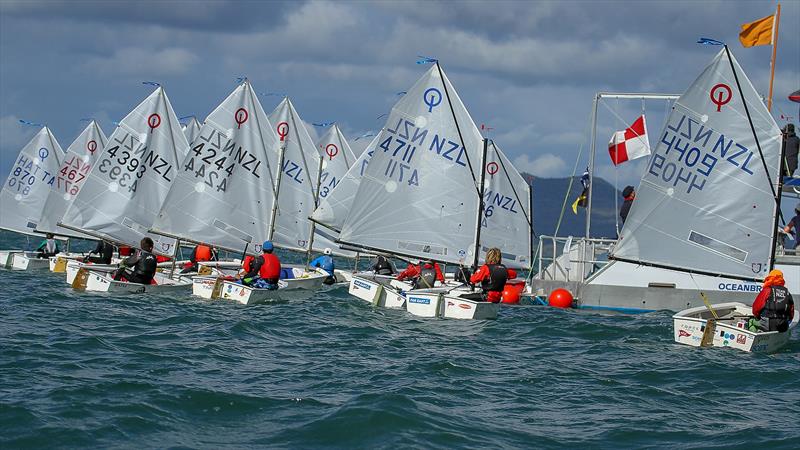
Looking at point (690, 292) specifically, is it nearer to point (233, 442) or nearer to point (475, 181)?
point (475, 181)

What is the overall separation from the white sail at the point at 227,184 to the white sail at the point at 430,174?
6.06 meters

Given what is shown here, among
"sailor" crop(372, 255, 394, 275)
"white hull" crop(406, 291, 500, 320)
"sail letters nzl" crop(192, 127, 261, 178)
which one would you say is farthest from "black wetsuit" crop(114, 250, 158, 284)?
"sailor" crop(372, 255, 394, 275)

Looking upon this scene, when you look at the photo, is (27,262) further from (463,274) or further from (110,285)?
(463,274)

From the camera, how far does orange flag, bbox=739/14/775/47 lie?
31344mm

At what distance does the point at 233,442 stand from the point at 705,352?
1153 cm

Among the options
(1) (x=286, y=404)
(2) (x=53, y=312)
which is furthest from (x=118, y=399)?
(2) (x=53, y=312)

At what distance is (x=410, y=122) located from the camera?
28922 mm

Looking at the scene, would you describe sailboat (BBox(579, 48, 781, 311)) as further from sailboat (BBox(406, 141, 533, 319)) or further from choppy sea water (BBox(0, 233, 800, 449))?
sailboat (BBox(406, 141, 533, 319))

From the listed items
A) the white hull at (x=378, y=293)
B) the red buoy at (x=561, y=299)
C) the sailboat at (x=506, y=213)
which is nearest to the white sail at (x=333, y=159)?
the sailboat at (x=506, y=213)

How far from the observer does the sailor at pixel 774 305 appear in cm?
2166

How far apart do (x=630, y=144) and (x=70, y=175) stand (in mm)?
21864

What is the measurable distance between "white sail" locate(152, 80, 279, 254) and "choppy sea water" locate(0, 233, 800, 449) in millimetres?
6482

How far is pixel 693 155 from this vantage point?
25.8 m

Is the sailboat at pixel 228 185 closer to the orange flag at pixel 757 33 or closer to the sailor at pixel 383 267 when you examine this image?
the sailor at pixel 383 267
